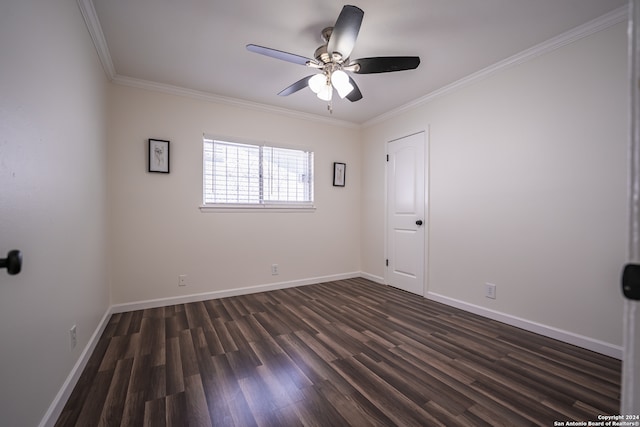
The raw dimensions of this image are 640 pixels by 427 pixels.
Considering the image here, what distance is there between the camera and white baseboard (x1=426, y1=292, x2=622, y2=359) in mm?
2031

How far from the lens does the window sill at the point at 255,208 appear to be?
3.38 metres

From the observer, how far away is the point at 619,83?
1985 mm

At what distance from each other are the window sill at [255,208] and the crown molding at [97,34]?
1633 millimetres

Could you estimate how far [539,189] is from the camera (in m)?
2.41

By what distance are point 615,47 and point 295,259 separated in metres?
3.76

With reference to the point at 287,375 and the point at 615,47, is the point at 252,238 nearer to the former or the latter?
the point at 287,375

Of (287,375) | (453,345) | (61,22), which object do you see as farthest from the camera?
(453,345)

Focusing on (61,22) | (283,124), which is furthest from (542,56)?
(61,22)

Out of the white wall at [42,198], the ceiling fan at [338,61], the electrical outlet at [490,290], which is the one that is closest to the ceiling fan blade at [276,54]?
the ceiling fan at [338,61]

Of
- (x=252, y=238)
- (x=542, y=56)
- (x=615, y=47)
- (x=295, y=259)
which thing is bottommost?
(x=295, y=259)

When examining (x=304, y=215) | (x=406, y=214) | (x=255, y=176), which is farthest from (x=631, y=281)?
(x=304, y=215)

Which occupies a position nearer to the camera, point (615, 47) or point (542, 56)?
point (615, 47)

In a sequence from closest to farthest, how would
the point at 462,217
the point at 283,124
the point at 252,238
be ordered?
the point at 462,217 < the point at 252,238 < the point at 283,124

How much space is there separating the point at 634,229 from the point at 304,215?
372 cm
